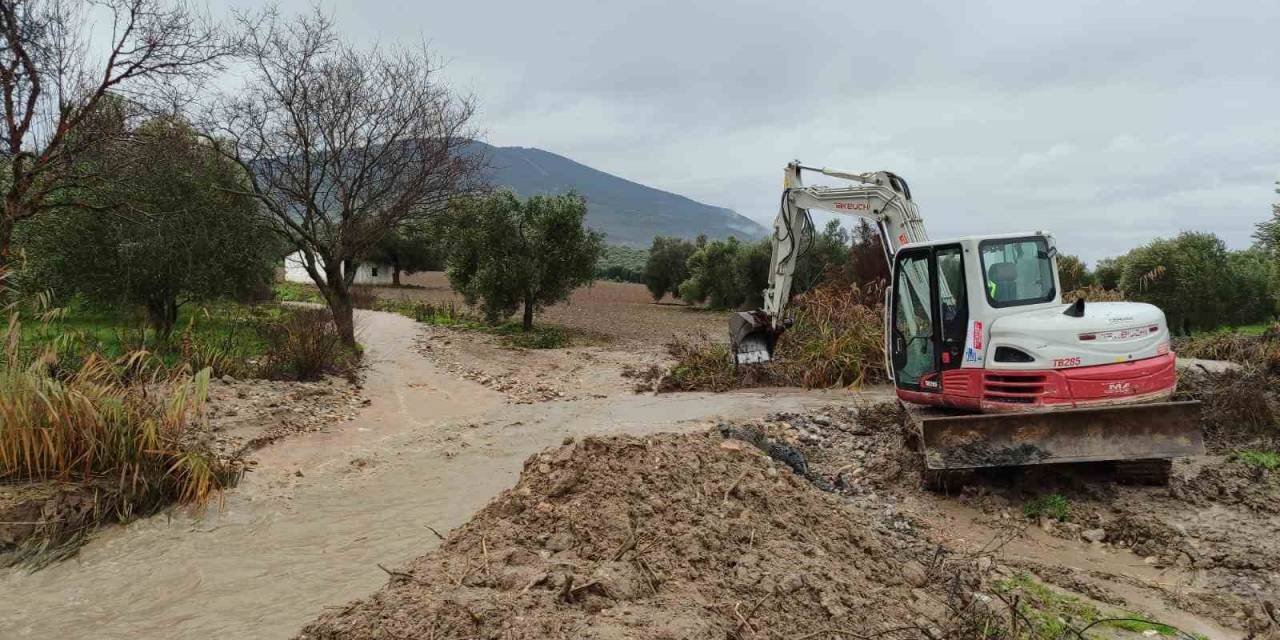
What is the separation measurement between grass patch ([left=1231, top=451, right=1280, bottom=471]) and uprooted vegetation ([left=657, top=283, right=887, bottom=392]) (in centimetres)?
633

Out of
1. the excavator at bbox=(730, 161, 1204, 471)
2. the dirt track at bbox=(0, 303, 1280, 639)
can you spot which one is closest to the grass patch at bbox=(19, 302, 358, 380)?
the dirt track at bbox=(0, 303, 1280, 639)

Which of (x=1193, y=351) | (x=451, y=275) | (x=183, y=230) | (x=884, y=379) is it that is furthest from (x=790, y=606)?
(x=451, y=275)

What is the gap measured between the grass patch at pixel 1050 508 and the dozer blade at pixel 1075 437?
0.39 m

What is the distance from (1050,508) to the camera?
22.2 ft

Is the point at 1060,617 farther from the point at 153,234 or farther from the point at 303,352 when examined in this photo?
the point at 153,234

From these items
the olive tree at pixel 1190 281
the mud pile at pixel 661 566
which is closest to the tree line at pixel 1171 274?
the olive tree at pixel 1190 281

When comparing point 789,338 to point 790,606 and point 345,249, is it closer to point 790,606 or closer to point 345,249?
point 345,249

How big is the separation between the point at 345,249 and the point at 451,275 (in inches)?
329

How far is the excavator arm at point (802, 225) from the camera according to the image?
9828 mm

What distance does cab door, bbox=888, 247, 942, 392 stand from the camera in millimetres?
7789

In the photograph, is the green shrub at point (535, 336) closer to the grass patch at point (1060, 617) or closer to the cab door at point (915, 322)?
the cab door at point (915, 322)

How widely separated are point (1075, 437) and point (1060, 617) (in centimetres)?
303

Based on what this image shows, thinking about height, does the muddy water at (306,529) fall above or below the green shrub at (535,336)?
below

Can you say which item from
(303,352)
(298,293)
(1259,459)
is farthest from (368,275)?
(1259,459)
